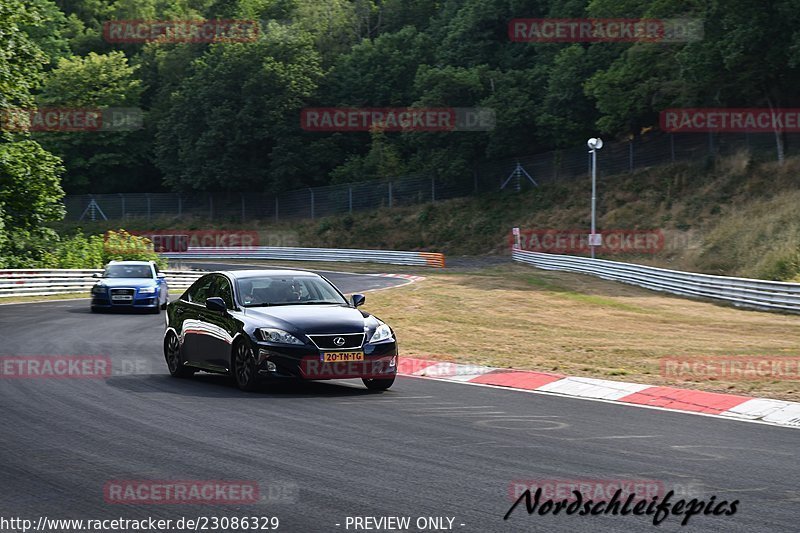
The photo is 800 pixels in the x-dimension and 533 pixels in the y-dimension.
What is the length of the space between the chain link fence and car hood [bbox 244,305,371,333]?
157 ft

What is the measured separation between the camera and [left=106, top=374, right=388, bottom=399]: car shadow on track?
520 inches

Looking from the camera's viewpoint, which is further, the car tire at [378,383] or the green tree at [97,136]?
the green tree at [97,136]

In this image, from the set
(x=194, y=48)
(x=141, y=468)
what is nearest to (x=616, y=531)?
(x=141, y=468)

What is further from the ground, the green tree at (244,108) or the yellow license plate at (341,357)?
the green tree at (244,108)

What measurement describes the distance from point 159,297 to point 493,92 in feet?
145

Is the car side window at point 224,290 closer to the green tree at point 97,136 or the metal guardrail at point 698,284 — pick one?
the metal guardrail at point 698,284

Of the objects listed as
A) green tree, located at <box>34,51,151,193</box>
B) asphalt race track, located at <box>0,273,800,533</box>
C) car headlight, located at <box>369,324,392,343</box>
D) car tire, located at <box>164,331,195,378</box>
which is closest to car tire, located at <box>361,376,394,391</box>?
asphalt race track, located at <box>0,273,800,533</box>

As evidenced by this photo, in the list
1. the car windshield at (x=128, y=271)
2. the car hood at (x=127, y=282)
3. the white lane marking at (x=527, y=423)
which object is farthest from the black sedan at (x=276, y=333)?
the car windshield at (x=128, y=271)

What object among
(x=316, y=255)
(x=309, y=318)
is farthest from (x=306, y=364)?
(x=316, y=255)

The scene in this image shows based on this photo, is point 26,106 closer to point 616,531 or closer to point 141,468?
point 141,468

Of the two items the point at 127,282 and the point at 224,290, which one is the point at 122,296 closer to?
the point at 127,282

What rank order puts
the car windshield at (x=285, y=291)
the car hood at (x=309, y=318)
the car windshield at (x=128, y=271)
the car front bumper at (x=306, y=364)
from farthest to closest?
the car windshield at (x=128, y=271)
the car windshield at (x=285, y=291)
the car hood at (x=309, y=318)
the car front bumper at (x=306, y=364)

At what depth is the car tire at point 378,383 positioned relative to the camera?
13.7m

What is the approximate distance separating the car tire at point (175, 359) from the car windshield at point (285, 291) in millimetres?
1515
